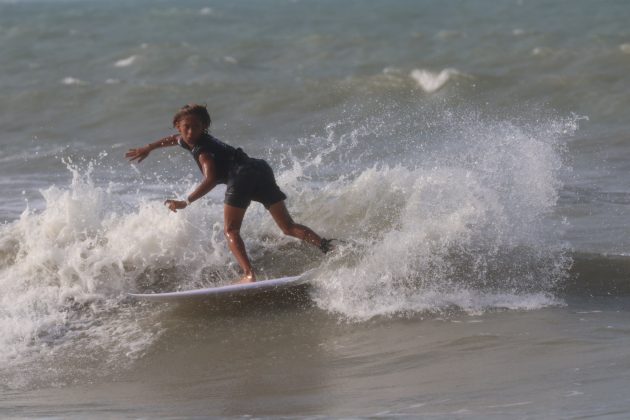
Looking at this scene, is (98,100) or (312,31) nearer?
(98,100)

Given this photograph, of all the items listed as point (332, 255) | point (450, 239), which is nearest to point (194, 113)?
point (332, 255)

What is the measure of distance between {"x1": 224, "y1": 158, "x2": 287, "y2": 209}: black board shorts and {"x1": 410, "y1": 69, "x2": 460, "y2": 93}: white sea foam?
35.3 feet

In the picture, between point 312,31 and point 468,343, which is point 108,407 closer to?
point 468,343

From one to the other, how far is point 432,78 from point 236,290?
39.1 ft

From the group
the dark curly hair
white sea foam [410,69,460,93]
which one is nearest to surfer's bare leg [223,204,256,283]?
the dark curly hair

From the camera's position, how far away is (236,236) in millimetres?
7312

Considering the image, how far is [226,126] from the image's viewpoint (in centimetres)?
1600

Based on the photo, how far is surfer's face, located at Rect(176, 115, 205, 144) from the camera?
22.9 ft

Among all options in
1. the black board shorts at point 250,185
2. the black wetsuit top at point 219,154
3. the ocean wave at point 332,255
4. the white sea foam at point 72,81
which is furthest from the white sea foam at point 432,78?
the black wetsuit top at point 219,154

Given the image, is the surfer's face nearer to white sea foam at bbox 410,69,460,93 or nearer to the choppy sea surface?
the choppy sea surface

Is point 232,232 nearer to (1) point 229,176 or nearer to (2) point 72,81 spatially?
(1) point 229,176

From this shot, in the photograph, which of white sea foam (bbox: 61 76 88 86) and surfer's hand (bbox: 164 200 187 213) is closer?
surfer's hand (bbox: 164 200 187 213)

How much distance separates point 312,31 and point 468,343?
23.5m

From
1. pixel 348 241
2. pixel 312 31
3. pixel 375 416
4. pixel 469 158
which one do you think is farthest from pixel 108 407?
pixel 312 31
